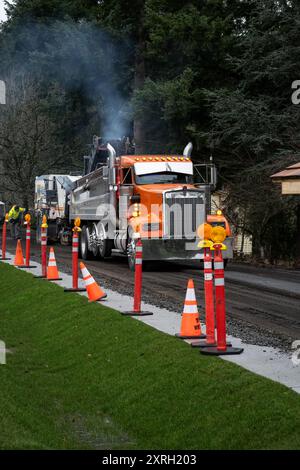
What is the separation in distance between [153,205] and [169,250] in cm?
127

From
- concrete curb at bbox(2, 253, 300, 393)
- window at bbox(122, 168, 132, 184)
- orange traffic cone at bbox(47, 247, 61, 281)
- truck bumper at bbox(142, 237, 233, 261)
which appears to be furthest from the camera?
window at bbox(122, 168, 132, 184)

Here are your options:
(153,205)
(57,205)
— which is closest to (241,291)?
(153,205)

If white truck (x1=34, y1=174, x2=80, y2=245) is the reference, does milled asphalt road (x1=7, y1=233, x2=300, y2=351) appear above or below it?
below

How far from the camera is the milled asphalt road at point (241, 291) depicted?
13117 mm

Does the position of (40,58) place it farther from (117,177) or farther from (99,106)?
(117,177)

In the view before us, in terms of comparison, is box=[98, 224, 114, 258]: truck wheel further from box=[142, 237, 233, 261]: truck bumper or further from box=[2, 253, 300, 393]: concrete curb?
box=[2, 253, 300, 393]: concrete curb

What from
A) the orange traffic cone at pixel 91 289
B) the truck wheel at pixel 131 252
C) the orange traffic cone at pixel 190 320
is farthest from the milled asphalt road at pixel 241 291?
the orange traffic cone at pixel 91 289

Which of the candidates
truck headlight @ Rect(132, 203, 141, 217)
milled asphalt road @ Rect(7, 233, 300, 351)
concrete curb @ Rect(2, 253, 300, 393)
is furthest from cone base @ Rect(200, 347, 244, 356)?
truck headlight @ Rect(132, 203, 141, 217)

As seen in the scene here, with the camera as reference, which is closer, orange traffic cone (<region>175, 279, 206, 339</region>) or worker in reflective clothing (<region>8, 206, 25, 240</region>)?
orange traffic cone (<region>175, 279, 206, 339</region>)

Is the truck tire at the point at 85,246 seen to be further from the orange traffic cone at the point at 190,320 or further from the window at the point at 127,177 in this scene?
the orange traffic cone at the point at 190,320

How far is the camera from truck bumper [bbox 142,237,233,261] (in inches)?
923

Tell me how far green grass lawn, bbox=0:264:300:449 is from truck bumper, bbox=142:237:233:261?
8.82 metres

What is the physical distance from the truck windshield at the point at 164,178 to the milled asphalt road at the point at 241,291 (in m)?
2.31

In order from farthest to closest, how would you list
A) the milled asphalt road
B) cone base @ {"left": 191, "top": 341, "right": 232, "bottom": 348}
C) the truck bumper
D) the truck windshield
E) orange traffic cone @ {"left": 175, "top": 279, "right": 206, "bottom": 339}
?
the truck windshield
the truck bumper
the milled asphalt road
orange traffic cone @ {"left": 175, "top": 279, "right": 206, "bottom": 339}
cone base @ {"left": 191, "top": 341, "right": 232, "bottom": 348}
